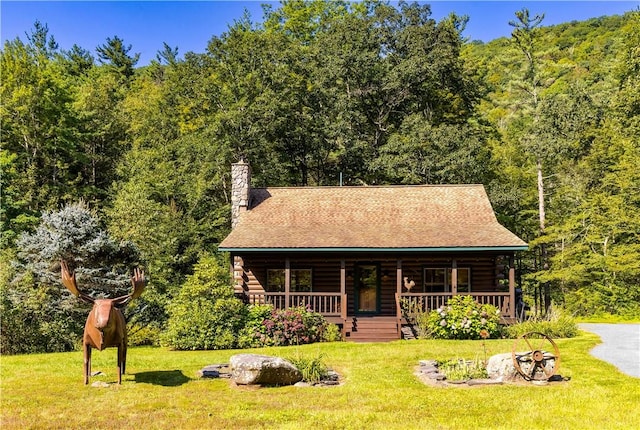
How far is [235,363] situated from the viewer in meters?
11.1

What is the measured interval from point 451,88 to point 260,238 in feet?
69.1

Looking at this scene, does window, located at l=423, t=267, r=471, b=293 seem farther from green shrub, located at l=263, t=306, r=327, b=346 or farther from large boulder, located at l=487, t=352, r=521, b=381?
large boulder, located at l=487, t=352, r=521, b=381

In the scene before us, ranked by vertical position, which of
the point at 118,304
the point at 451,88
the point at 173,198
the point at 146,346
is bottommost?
the point at 146,346

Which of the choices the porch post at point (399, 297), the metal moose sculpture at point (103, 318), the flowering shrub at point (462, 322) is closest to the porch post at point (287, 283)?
the porch post at point (399, 297)

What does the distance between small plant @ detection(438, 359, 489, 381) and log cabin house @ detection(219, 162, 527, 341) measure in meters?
6.15

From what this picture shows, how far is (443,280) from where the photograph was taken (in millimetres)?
21297

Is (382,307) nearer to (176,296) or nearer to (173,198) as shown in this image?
(176,296)

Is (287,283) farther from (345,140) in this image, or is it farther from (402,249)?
(345,140)

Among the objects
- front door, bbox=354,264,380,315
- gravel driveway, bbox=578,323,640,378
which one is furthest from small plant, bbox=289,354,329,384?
front door, bbox=354,264,380,315

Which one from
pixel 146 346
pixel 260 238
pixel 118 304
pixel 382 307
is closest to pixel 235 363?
pixel 118 304

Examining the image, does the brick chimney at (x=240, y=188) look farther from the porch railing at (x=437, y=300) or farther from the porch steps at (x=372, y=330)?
the porch railing at (x=437, y=300)

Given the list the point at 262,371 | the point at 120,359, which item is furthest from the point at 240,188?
the point at 262,371

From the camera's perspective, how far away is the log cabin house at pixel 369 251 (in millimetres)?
19172

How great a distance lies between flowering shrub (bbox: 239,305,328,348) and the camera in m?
17.1
